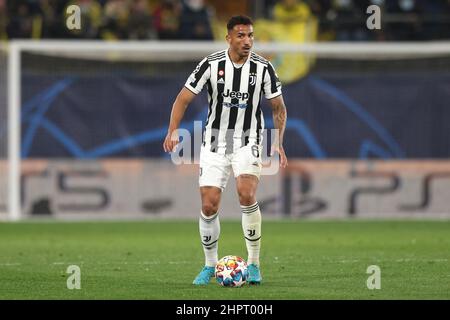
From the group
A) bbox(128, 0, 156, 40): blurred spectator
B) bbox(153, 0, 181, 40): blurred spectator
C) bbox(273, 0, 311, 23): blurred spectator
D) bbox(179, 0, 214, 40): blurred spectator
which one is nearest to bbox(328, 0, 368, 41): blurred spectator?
bbox(273, 0, 311, 23): blurred spectator

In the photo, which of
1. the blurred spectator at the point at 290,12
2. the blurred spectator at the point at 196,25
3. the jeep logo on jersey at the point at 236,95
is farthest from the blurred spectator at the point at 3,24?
the jeep logo on jersey at the point at 236,95

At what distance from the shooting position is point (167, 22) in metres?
22.3

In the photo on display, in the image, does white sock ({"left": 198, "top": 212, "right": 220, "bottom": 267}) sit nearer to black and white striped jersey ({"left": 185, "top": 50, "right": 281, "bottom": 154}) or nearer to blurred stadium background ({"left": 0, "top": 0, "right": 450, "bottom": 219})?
black and white striped jersey ({"left": 185, "top": 50, "right": 281, "bottom": 154})

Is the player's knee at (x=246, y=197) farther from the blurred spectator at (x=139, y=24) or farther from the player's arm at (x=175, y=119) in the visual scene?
the blurred spectator at (x=139, y=24)

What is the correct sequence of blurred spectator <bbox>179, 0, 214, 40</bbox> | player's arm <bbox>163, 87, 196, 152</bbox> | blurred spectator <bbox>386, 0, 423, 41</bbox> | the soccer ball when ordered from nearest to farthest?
the soccer ball → player's arm <bbox>163, 87, 196, 152</bbox> → blurred spectator <bbox>179, 0, 214, 40</bbox> → blurred spectator <bbox>386, 0, 423, 41</bbox>

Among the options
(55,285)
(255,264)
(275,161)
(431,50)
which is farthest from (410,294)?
(431,50)

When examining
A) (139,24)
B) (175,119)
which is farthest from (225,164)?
(139,24)

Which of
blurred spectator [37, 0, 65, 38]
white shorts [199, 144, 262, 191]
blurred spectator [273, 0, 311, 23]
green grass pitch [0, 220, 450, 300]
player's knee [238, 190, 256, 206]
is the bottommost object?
green grass pitch [0, 220, 450, 300]

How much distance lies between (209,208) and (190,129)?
9.91 meters

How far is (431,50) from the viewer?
21359mm

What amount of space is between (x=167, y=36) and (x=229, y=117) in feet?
36.7

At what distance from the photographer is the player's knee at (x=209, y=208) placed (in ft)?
36.4

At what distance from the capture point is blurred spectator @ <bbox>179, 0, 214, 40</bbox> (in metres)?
22.3
